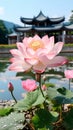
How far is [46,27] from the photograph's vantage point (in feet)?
108

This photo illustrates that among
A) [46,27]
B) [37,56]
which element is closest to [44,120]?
[37,56]

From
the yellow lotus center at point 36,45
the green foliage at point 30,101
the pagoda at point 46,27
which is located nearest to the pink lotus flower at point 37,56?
the yellow lotus center at point 36,45

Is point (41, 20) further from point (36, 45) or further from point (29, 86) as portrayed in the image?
point (36, 45)

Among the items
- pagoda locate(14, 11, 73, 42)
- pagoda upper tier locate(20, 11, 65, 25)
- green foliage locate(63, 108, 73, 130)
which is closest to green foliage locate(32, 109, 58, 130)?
green foliage locate(63, 108, 73, 130)

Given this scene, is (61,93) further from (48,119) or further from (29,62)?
(29,62)

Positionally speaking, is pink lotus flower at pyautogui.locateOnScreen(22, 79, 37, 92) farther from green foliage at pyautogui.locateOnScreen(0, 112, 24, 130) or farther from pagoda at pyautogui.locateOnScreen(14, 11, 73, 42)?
pagoda at pyautogui.locateOnScreen(14, 11, 73, 42)

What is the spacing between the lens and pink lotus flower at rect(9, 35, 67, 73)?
35.6 inches

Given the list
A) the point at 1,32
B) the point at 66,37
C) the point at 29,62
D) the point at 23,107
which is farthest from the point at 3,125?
the point at 1,32

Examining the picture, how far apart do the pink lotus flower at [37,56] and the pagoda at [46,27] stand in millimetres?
30296

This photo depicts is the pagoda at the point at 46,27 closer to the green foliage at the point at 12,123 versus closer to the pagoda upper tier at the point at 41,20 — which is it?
the pagoda upper tier at the point at 41,20

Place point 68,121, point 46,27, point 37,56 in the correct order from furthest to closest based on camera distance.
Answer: point 46,27
point 68,121
point 37,56

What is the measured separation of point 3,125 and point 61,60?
259 mm

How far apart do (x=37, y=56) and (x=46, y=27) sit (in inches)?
1264

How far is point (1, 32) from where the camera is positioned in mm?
38719
